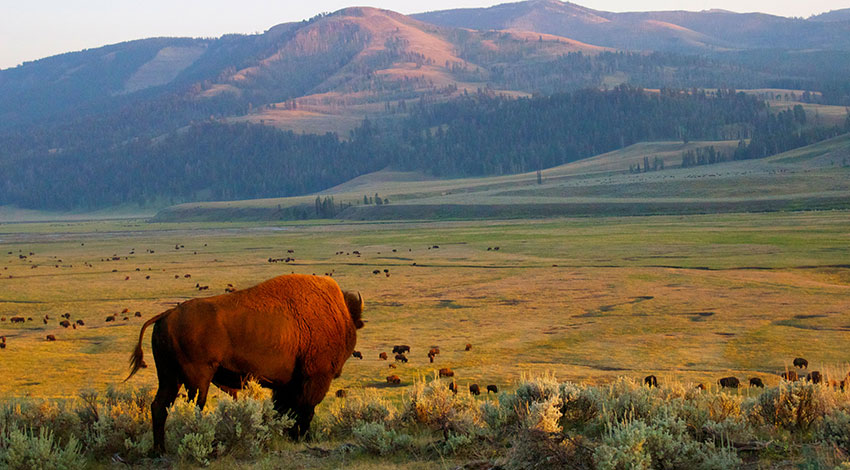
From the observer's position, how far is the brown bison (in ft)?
33.4

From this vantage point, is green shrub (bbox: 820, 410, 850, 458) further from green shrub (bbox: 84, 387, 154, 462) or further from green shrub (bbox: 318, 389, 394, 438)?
green shrub (bbox: 84, 387, 154, 462)

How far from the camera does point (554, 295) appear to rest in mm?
36969

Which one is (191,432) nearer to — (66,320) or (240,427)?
(240,427)

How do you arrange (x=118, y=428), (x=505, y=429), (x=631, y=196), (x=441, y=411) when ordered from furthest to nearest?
(x=631, y=196) → (x=441, y=411) → (x=118, y=428) → (x=505, y=429)

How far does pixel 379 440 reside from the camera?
1037cm

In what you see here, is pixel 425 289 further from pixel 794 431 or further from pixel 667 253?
pixel 794 431

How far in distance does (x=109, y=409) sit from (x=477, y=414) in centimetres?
490

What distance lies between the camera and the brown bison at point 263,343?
401 inches

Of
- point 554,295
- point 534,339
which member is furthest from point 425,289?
point 534,339

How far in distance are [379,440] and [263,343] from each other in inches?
74.7

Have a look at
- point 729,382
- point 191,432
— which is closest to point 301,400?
point 191,432

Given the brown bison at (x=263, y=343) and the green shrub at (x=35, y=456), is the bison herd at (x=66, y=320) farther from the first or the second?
the green shrub at (x=35, y=456)

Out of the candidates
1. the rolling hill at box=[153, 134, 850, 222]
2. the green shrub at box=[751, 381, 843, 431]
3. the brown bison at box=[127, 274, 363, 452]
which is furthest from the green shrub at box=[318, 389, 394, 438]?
the rolling hill at box=[153, 134, 850, 222]

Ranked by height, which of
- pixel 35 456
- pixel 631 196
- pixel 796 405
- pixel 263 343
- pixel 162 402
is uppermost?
pixel 263 343
